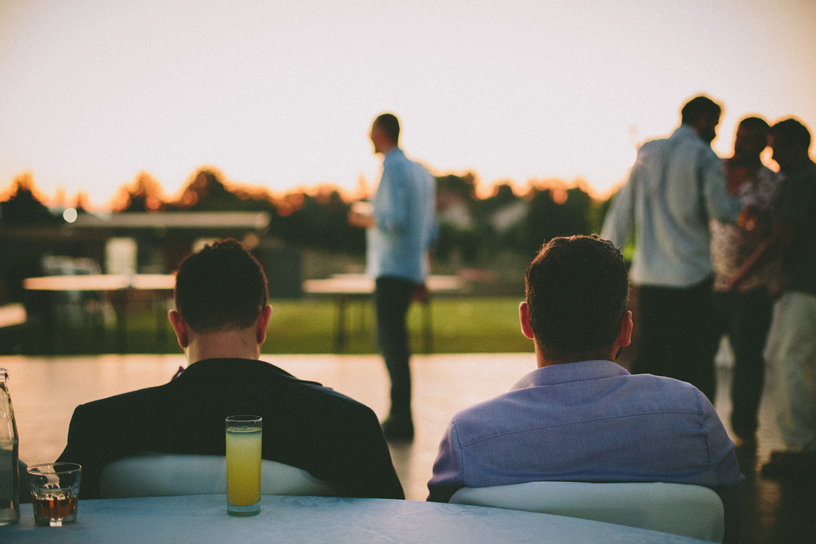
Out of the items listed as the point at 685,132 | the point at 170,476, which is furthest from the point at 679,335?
the point at 170,476

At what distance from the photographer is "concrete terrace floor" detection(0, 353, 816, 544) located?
258 cm

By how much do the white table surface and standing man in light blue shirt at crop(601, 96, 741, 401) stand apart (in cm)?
236

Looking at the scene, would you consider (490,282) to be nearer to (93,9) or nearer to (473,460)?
(93,9)

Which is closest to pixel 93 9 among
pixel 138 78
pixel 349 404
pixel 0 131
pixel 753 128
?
pixel 138 78

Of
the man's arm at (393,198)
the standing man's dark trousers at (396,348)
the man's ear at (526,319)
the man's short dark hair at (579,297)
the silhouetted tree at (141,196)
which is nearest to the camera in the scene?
the man's short dark hair at (579,297)

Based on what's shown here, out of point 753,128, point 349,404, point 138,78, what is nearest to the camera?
point 349,404

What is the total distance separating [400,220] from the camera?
12.0ft

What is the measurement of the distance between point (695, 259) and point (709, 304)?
27 centimetres

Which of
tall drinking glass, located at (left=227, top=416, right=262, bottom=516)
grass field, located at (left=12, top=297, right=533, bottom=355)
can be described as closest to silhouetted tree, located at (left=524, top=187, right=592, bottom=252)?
grass field, located at (left=12, top=297, right=533, bottom=355)

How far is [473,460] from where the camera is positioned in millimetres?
990

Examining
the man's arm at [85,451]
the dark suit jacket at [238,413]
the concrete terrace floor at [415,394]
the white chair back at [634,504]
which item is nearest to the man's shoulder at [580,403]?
the white chair back at [634,504]

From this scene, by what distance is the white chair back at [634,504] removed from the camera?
2.91 feet

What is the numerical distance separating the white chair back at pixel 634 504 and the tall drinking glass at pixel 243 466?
0.39 meters

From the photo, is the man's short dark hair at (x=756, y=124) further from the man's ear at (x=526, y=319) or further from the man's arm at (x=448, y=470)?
the man's arm at (x=448, y=470)
